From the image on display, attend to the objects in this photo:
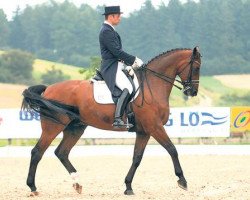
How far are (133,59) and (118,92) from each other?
59 centimetres

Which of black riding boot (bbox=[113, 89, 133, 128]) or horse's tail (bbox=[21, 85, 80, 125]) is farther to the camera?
horse's tail (bbox=[21, 85, 80, 125])

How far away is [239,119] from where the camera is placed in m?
29.7

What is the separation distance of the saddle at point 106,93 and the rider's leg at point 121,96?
9 centimetres

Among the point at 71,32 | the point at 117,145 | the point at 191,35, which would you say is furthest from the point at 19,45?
the point at 117,145

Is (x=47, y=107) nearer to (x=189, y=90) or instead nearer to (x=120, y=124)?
(x=120, y=124)

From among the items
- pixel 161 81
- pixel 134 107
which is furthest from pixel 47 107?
pixel 161 81

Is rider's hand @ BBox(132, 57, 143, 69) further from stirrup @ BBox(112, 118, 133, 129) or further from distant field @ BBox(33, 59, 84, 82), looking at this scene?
distant field @ BBox(33, 59, 84, 82)

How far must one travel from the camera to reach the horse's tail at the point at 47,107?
1295 cm

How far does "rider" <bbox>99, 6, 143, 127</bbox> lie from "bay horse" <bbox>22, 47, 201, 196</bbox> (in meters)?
0.20

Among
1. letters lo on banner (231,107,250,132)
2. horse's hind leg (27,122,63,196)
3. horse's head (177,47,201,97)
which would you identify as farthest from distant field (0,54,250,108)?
horse's head (177,47,201,97)

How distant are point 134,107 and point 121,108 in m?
0.22

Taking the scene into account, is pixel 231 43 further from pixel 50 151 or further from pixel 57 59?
pixel 50 151

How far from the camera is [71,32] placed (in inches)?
5241

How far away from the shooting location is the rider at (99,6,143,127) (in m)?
12.4
